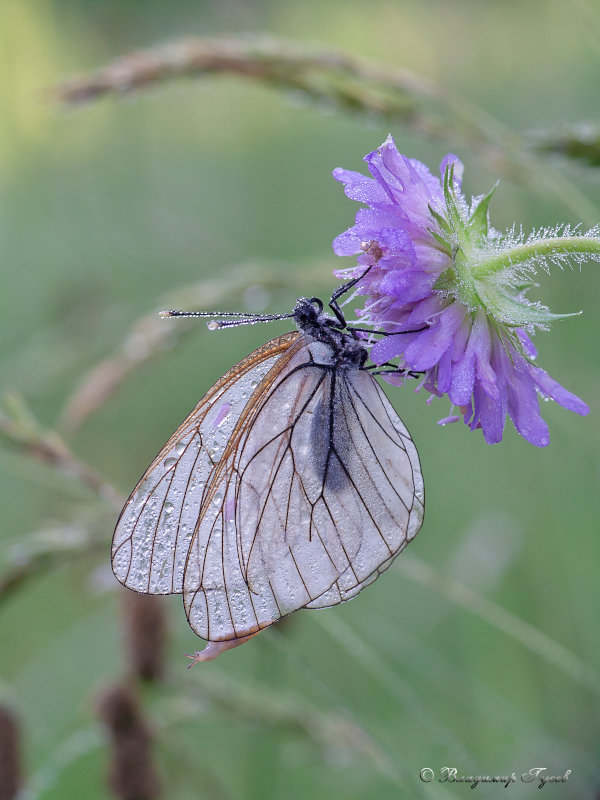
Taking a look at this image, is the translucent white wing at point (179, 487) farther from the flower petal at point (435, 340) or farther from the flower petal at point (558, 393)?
the flower petal at point (558, 393)

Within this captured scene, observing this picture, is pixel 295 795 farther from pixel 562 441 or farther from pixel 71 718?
pixel 562 441

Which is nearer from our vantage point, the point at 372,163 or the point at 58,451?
the point at 372,163

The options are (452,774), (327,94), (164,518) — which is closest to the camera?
(164,518)

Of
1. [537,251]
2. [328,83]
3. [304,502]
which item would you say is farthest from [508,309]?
[328,83]

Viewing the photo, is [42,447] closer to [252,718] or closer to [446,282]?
[252,718]

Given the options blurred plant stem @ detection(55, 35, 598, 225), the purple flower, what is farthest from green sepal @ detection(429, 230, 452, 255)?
blurred plant stem @ detection(55, 35, 598, 225)

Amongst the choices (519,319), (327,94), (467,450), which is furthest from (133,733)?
(467,450)
